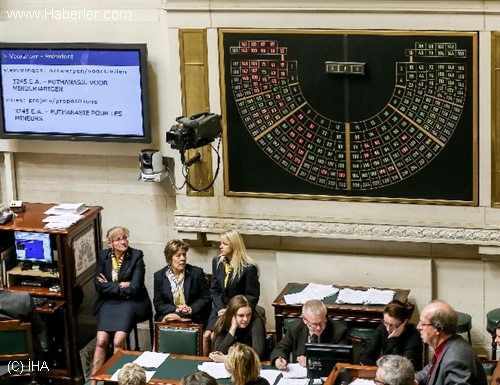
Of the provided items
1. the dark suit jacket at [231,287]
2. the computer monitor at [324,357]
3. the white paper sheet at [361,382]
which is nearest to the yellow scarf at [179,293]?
the dark suit jacket at [231,287]

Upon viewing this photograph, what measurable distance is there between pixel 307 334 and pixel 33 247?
256cm

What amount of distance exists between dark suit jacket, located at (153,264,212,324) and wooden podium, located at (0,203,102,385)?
69 centimetres

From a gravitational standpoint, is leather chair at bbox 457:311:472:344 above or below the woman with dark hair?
below

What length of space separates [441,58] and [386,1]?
62 centimetres

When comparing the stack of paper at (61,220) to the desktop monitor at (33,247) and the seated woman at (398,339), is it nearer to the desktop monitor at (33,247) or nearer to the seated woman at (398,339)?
the desktop monitor at (33,247)

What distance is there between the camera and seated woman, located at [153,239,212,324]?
9539 mm

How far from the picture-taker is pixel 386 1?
360 inches

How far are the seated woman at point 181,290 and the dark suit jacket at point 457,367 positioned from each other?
2.84m

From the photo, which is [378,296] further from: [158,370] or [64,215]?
[64,215]

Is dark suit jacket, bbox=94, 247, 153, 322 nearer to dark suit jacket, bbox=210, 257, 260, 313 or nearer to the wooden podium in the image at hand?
the wooden podium

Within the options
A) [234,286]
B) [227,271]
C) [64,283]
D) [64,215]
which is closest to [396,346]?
[234,286]

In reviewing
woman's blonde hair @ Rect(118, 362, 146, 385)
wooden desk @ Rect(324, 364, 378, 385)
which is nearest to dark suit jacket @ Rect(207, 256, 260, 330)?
wooden desk @ Rect(324, 364, 378, 385)

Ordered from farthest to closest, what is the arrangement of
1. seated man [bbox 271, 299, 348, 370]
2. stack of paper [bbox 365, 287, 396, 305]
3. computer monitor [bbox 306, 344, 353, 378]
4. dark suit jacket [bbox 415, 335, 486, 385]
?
stack of paper [bbox 365, 287, 396, 305], seated man [bbox 271, 299, 348, 370], computer monitor [bbox 306, 344, 353, 378], dark suit jacket [bbox 415, 335, 486, 385]

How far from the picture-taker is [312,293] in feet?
31.6
